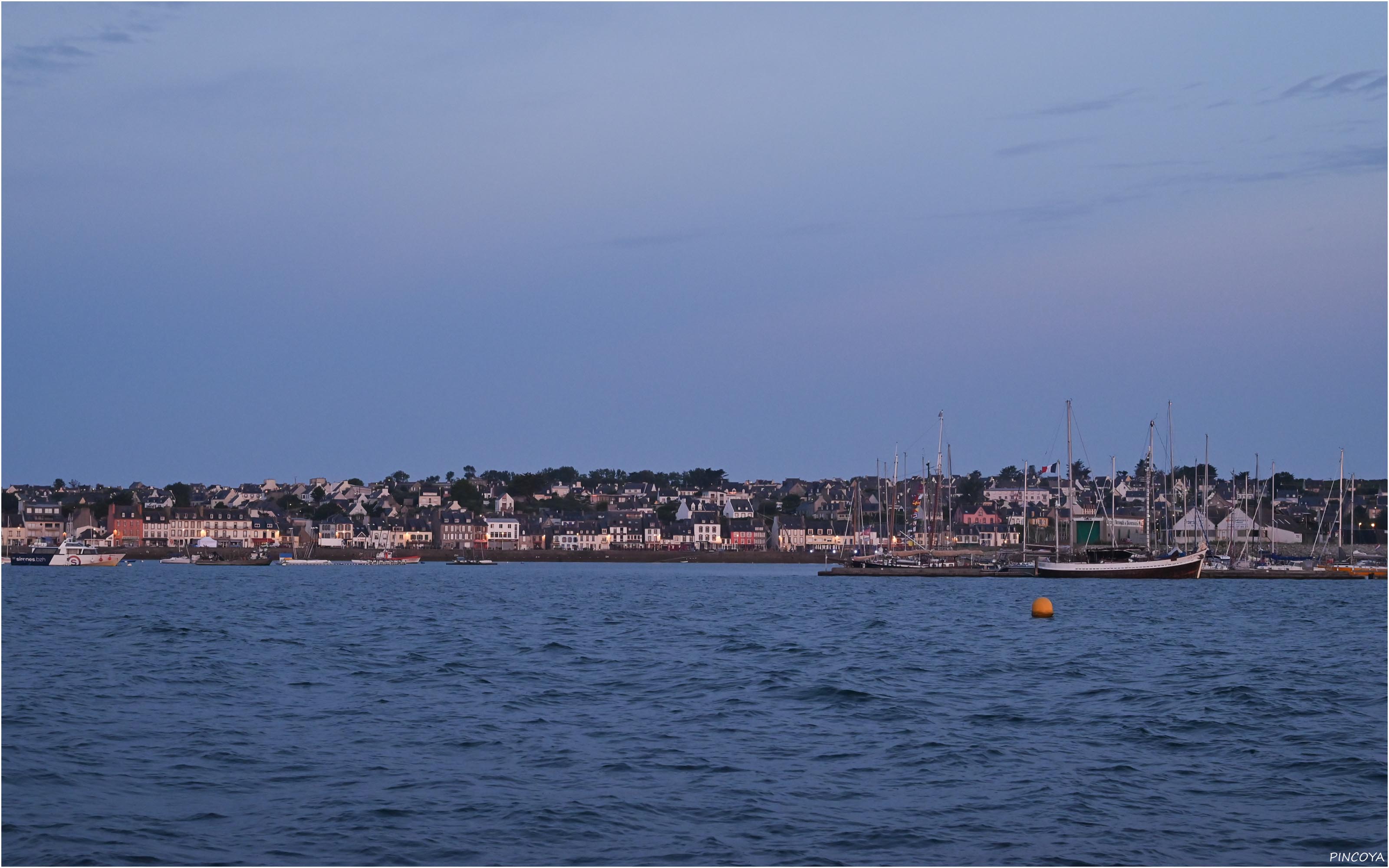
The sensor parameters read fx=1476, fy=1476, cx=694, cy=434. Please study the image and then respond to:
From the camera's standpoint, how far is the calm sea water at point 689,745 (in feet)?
Result: 42.4

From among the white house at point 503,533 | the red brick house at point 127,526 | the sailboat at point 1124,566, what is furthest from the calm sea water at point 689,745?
the red brick house at point 127,526

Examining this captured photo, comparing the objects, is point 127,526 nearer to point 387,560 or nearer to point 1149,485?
point 387,560

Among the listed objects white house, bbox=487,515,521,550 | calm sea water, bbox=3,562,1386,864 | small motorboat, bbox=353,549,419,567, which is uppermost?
calm sea water, bbox=3,562,1386,864

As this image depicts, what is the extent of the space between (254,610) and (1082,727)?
118 feet

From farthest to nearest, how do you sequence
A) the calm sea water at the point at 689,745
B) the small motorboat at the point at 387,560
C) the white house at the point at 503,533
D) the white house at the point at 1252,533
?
the white house at the point at 503,533 < the small motorboat at the point at 387,560 < the white house at the point at 1252,533 < the calm sea water at the point at 689,745

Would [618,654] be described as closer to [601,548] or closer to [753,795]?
[753,795]

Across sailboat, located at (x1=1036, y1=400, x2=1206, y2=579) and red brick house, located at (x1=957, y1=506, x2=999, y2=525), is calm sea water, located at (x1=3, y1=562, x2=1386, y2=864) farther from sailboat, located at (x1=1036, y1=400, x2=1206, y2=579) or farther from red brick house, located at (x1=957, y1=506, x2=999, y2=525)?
red brick house, located at (x1=957, y1=506, x2=999, y2=525)

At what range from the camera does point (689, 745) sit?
699 inches

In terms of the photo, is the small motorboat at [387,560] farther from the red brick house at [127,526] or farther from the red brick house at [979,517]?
the red brick house at [979,517]

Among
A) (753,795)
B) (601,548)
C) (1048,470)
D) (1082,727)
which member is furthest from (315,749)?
(601,548)

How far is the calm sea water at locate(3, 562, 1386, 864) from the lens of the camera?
1293 cm

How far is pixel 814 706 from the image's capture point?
70.6 ft

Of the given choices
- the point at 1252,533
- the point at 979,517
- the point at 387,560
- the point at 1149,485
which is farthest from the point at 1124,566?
the point at 979,517

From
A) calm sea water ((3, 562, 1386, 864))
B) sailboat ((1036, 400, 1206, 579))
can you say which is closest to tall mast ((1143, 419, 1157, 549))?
sailboat ((1036, 400, 1206, 579))
